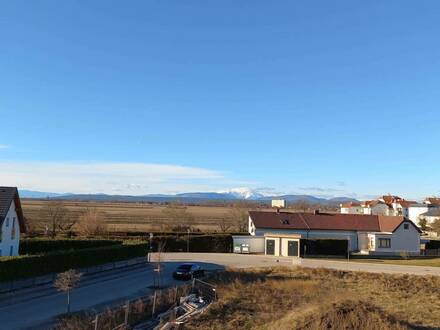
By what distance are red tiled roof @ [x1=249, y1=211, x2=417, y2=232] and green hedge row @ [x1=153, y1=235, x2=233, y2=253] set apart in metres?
4.99

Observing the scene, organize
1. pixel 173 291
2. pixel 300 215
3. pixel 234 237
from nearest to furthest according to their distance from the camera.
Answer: pixel 173 291 < pixel 234 237 < pixel 300 215

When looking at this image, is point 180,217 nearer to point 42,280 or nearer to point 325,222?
point 325,222

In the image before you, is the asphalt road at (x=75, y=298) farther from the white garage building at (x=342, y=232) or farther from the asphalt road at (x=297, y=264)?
the white garage building at (x=342, y=232)

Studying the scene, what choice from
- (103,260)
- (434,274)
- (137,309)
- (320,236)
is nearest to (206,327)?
(137,309)

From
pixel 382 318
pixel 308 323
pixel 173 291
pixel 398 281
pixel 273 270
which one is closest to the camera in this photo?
pixel 308 323

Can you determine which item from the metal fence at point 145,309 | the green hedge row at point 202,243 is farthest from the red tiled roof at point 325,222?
the metal fence at point 145,309

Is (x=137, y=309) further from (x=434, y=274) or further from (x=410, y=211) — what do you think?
A: (x=410, y=211)

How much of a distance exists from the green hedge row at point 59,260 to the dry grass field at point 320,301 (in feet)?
30.3

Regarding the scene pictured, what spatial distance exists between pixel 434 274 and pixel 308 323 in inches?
1269

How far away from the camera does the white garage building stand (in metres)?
67.6

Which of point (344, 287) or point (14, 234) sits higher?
point (14, 234)

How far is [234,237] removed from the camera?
68125 millimetres

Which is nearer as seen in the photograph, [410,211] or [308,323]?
[308,323]

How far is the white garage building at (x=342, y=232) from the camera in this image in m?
67.6
